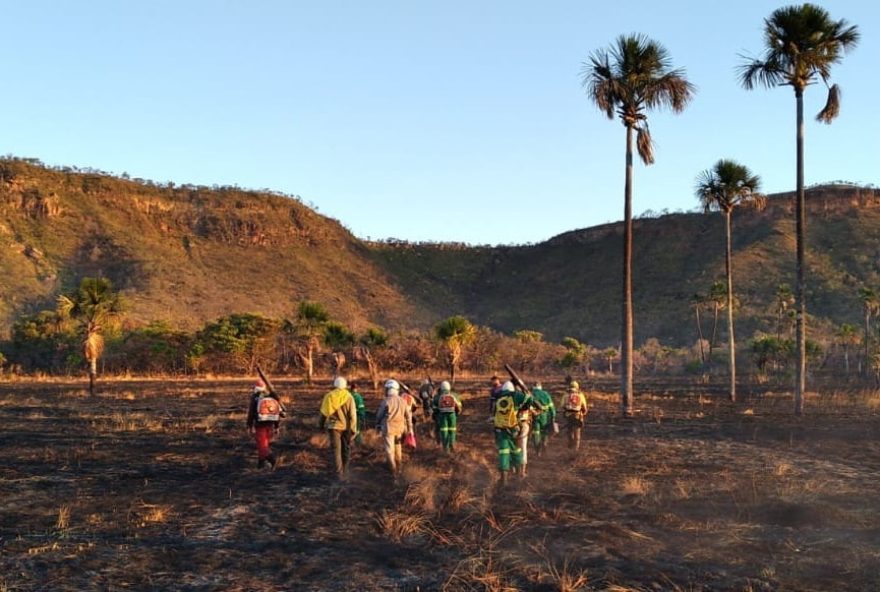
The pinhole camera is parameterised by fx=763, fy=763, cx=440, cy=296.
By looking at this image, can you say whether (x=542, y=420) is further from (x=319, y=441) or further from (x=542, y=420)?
(x=319, y=441)

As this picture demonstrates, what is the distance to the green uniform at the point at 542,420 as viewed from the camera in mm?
14992

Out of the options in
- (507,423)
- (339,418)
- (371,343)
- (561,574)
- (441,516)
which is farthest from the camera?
(371,343)

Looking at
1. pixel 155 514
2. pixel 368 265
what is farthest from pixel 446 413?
pixel 368 265

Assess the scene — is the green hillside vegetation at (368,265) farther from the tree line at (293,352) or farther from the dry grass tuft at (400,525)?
the dry grass tuft at (400,525)

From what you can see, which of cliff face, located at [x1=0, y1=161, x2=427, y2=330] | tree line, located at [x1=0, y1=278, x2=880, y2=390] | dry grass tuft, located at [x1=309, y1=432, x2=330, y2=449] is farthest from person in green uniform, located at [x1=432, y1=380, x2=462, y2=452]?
cliff face, located at [x1=0, y1=161, x2=427, y2=330]

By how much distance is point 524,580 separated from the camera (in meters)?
7.43

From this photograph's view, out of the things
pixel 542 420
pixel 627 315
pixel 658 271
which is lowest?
pixel 542 420

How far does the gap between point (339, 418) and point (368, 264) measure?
4035 inches

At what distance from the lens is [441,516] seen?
10.2 m

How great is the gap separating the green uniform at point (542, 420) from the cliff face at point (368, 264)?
5783 centimetres

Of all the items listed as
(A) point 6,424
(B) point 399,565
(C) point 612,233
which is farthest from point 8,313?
(C) point 612,233

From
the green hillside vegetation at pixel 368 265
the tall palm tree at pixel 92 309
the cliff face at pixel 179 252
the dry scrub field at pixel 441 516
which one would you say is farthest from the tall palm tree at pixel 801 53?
the cliff face at pixel 179 252

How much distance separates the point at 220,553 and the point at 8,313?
225 ft

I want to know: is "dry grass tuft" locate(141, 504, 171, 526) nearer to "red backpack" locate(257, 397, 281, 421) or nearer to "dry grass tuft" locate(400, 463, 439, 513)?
"red backpack" locate(257, 397, 281, 421)
